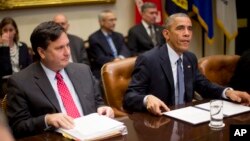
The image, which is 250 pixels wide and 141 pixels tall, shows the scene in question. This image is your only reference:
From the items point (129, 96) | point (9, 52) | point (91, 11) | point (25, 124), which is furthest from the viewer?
point (91, 11)

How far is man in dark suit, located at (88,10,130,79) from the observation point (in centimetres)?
480

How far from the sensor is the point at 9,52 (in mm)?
4223

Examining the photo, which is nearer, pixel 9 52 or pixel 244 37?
pixel 9 52

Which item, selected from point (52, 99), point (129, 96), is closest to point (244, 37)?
point (129, 96)

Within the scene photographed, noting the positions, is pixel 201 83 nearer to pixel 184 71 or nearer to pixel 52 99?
pixel 184 71

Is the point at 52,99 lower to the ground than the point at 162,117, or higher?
higher

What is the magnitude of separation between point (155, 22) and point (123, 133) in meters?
3.74

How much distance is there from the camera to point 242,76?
289cm

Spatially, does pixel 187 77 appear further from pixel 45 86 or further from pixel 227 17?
pixel 227 17

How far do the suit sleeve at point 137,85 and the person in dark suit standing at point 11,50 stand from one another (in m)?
2.15

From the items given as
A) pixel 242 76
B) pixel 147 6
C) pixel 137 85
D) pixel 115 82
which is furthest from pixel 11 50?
pixel 242 76

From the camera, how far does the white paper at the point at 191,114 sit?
1852 mm

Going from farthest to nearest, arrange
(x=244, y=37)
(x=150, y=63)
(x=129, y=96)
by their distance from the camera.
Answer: (x=244, y=37) → (x=150, y=63) → (x=129, y=96)

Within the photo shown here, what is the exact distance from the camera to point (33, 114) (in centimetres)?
201
